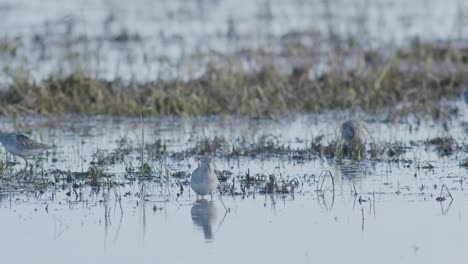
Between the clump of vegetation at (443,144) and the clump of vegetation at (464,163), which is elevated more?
the clump of vegetation at (443,144)

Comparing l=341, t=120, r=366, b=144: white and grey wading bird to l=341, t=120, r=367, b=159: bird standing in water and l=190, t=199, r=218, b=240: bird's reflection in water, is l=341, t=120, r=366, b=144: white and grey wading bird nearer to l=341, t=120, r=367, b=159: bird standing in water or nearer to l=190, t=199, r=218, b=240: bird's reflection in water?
l=341, t=120, r=367, b=159: bird standing in water

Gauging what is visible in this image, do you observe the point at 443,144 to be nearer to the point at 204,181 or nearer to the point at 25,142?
the point at 204,181

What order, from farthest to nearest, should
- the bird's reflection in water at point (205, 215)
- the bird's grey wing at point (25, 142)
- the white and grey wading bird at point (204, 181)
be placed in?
the bird's grey wing at point (25, 142), the white and grey wading bird at point (204, 181), the bird's reflection in water at point (205, 215)

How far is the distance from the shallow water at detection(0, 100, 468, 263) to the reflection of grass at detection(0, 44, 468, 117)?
5.14 ft

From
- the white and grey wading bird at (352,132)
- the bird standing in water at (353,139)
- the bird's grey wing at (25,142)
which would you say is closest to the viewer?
the bird's grey wing at (25,142)

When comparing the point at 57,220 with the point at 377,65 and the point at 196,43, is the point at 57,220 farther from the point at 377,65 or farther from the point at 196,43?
the point at 196,43

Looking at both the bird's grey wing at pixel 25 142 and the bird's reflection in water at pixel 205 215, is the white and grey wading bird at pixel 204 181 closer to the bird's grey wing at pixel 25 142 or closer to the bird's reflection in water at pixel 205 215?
the bird's reflection in water at pixel 205 215

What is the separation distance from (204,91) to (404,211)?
623cm

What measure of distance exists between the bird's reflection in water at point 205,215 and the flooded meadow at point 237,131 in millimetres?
32

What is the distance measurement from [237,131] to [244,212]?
4299 mm

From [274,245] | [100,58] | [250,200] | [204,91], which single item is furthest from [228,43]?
[274,245]

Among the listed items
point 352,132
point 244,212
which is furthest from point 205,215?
point 352,132

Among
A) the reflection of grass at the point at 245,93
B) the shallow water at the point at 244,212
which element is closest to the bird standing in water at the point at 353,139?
the shallow water at the point at 244,212

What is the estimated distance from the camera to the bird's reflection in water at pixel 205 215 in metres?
9.00
